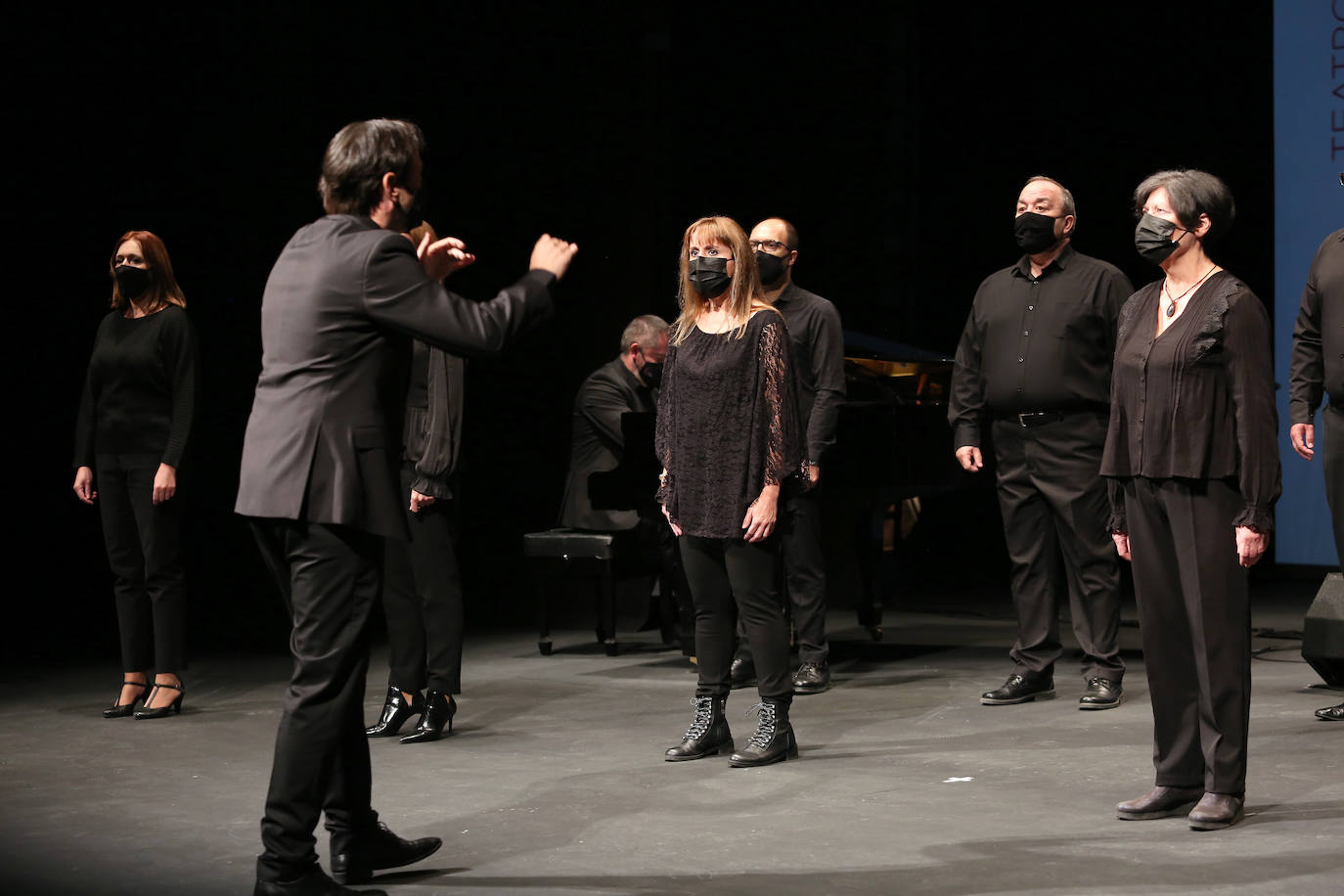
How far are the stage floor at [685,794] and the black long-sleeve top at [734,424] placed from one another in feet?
2.35

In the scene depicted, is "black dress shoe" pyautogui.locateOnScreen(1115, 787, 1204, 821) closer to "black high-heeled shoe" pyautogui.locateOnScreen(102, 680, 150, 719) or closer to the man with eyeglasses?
the man with eyeglasses

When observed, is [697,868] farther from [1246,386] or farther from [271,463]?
[1246,386]

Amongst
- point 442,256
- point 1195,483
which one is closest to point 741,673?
point 1195,483

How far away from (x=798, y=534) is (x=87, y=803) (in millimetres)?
2594

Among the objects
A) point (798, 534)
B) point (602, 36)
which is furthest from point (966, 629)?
point (602, 36)

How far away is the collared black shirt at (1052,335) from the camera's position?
5160 mm

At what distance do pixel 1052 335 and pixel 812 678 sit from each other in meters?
1.46

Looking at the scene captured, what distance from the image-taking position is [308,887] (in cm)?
288

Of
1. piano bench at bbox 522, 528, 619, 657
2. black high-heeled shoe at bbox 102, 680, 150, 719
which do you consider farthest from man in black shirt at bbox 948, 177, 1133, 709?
black high-heeled shoe at bbox 102, 680, 150, 719

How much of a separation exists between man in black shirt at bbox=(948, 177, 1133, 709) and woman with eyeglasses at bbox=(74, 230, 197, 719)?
2675 mm

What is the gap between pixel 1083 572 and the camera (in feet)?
17.1

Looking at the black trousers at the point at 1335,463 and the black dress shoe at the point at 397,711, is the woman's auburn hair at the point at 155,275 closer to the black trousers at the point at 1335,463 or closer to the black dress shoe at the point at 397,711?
the black dress shoe at the point at 397,711

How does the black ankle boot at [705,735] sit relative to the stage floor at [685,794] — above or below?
above

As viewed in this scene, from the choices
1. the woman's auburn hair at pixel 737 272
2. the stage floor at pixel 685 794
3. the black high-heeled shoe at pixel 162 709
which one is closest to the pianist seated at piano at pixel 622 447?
the stage floor at pixel 685 794
